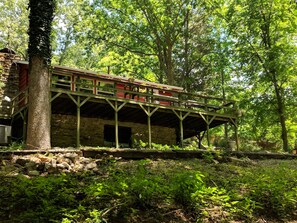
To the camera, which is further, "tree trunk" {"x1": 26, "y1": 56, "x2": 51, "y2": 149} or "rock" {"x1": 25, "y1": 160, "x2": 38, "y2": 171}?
"tree trunk" {"x1": 26, "y1": 56, "x2": 51, "y2": 149}

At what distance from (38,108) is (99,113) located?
7384 millimetres

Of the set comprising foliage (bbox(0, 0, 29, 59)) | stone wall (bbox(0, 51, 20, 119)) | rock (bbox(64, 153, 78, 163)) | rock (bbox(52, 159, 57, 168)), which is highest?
foliage (bbox(0, 0, 29, 59))

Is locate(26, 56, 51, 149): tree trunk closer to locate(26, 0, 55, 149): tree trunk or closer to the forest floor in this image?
locate(26, 0, 55, 149): tree trunk

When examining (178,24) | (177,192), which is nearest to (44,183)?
(177,192)

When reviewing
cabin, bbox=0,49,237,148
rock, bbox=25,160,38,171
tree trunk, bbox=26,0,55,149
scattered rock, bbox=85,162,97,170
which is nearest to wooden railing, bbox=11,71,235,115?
cabin, bbox=0,49,237,148

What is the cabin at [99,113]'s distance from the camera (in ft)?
52.9

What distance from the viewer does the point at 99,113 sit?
1812cm

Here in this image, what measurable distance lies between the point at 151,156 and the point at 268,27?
1715cm

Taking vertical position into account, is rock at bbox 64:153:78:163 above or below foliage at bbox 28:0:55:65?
below

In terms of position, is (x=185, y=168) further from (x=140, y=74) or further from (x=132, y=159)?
(x=140, y=74)

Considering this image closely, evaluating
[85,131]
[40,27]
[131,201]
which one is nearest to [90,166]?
[131,201]

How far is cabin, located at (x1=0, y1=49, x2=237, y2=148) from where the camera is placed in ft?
52.9

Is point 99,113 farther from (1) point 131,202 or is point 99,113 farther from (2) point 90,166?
(1) point 131,202

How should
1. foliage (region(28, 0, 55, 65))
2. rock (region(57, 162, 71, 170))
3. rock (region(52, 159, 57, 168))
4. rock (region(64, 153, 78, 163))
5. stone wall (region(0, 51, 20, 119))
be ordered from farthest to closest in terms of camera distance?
stone wall (region(0, 51, 20, 119)), foliage (region(28, 0, 55, 65)), rock (region(64, 153, 78, 163)), rock (region(57, 162, 71, 170)), rock (region(52, 159, 57, 168))
